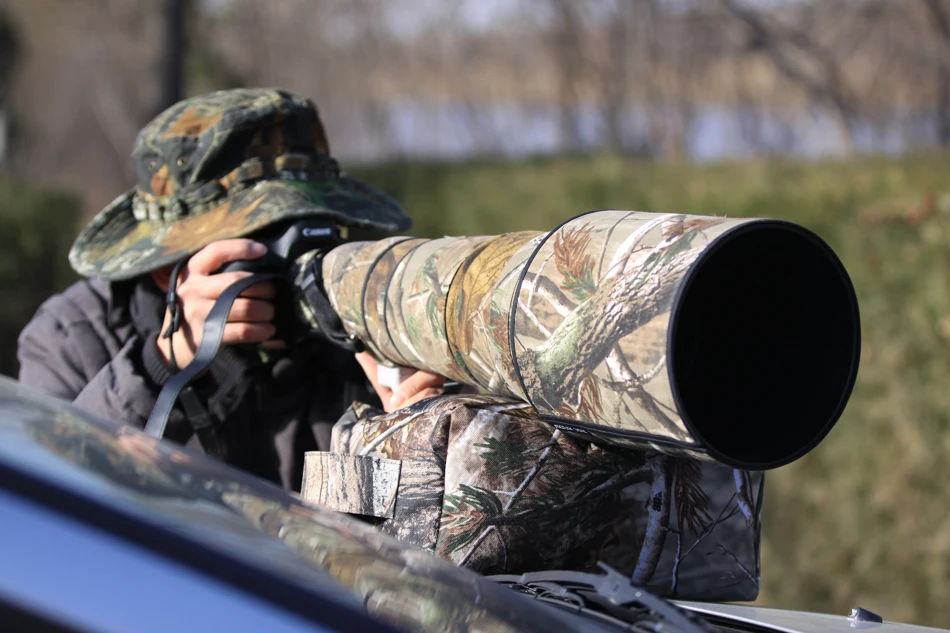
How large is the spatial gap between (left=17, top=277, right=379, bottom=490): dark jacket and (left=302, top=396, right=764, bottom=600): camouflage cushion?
2.25 ft

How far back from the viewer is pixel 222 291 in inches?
75.9

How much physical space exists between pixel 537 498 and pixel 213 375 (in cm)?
96

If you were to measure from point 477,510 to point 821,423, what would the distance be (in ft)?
1.50

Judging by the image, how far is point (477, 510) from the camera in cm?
137

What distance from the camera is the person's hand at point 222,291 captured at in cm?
194

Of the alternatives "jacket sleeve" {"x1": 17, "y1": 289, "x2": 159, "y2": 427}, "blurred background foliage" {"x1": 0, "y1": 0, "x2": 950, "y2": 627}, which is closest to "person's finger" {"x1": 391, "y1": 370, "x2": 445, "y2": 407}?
"jacket sleeve" {"x1": 17, "y1": 289, "x2": 159, "y2": 427}

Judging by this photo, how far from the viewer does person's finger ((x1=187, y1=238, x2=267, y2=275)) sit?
1.96 metres

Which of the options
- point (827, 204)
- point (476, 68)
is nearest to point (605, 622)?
point (827, 204)

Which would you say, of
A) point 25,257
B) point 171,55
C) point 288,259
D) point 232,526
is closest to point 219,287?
point 288,259

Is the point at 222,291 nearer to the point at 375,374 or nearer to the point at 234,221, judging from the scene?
the point at 234,221

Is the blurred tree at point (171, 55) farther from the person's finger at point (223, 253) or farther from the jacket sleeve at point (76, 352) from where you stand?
the person's finger at point (223, 253)

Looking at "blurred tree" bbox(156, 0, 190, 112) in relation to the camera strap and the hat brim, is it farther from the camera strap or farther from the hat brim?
the camera strap

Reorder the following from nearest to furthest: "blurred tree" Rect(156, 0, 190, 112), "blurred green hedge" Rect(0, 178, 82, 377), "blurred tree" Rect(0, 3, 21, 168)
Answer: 1. "blurred green hedge" Rect(0, 178, 82, 377)
2. "blurred tree" Rect(156, 0, 190, 112)
3. "blurred tree" Rect(0, 3, 21, 168)

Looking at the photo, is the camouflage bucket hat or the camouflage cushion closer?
the camouflage cushion
